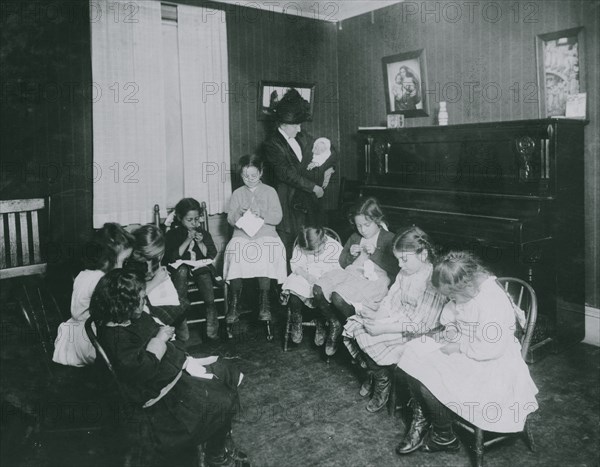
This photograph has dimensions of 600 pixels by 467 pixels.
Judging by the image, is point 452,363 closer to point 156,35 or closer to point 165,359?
point 165,359

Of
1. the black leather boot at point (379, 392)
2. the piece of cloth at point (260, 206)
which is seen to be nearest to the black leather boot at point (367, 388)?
the black leather boot at point (379, 392)

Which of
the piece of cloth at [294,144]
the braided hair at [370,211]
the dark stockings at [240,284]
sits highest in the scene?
the piece of cloth at [294,144]

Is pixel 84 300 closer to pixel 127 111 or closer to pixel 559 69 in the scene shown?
pixel 127 111

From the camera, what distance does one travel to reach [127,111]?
4832 millimetres

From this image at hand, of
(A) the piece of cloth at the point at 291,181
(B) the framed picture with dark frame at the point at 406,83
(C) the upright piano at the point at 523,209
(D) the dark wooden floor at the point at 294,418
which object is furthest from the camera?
(B) the framed picture with dark frame at the point at 406,83

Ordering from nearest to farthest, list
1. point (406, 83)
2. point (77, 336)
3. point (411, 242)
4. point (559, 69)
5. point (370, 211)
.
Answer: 1. point (77, 336)
2. point (411, 242)
3. point (370, 211)
4. point (559, 69)
5. point (406, 83)

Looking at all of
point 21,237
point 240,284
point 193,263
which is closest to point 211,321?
point 240,284

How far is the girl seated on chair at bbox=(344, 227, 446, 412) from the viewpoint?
310 cm

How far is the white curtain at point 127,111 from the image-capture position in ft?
15.3

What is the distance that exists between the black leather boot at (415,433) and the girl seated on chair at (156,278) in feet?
4.97

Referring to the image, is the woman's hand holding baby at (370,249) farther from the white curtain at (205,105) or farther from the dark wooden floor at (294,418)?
the white curtain at (205,105)

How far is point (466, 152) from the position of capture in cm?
465

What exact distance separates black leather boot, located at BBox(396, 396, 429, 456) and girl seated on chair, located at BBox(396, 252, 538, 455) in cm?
8

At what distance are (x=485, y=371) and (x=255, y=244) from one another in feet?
7.69
